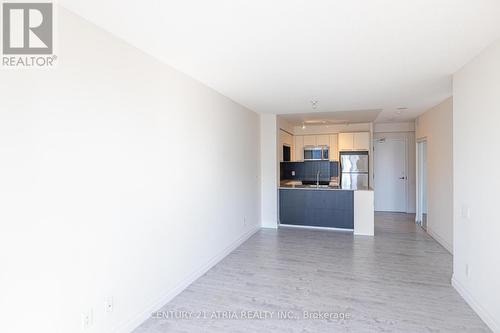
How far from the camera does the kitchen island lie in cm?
577

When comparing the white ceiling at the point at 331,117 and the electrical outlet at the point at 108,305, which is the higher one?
the white ceiling at the point at 331,117

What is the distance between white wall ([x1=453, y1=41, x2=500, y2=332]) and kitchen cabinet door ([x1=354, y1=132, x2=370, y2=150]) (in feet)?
13.8

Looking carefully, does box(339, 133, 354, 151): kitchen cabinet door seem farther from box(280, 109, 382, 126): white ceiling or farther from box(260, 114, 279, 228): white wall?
box(260, 114, 279, 228): white wall

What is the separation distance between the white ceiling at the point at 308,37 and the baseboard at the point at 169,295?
7.60 ft

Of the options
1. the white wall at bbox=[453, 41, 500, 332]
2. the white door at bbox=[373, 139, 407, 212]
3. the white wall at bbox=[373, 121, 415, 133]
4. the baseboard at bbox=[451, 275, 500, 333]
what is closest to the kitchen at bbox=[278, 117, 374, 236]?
the white wall at bbox=[373, 121, 415, 133]

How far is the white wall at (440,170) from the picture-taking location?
4.50 meters

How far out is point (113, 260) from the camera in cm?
229

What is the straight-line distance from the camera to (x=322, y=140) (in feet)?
26.3

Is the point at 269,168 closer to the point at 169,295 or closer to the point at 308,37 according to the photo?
the point at 169,295

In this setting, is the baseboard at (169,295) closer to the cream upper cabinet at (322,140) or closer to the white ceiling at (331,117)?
the white ceiling at (331,117)

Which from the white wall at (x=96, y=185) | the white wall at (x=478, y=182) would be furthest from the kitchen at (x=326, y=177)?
the white wall at (x=96, y=185)

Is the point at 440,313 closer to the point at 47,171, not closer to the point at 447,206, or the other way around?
the point at 447,206

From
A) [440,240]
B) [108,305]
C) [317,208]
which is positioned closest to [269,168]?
[317,208]

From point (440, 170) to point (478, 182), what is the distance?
2.42 meters
